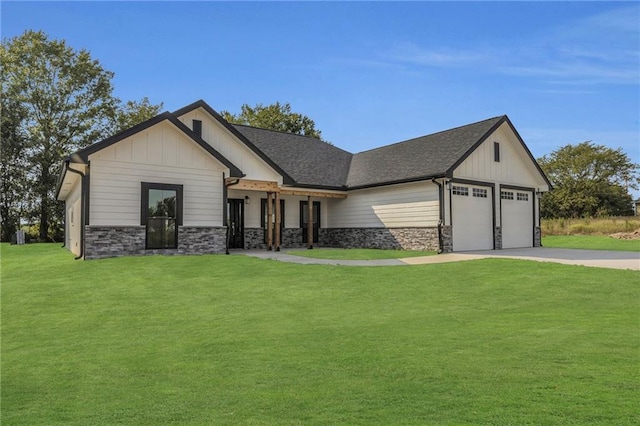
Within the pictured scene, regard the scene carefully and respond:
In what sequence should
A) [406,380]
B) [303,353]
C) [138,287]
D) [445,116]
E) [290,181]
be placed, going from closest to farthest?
[406,380], [303,353], [138,287], [290,181], [445,116]

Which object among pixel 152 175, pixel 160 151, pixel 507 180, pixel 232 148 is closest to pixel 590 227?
pixel 507 180

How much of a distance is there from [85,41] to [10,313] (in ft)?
119

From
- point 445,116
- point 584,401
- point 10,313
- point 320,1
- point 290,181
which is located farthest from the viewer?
point 445,116

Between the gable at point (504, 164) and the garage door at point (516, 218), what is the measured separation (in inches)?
25.0

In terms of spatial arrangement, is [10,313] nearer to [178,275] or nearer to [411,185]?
[178,275]

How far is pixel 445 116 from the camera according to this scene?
30.1m

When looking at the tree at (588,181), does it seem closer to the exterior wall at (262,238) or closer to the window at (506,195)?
the window at (506,195)

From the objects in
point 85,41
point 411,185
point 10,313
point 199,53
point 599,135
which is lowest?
point 10,313

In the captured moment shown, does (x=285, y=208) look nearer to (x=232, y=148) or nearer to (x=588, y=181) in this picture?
(x=232, y=148)

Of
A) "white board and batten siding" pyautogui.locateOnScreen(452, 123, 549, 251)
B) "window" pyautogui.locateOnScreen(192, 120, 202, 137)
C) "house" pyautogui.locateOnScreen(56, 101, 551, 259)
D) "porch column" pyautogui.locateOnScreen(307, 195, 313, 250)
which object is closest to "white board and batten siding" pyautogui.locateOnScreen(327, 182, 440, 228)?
"house" pyautogui.locateOnScreen(56, 101, 551, 259)

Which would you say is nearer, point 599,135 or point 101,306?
point 101,306

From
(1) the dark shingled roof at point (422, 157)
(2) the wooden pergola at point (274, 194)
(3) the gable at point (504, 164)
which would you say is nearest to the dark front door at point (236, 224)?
(2) the wooden pergola at point (274, 194)

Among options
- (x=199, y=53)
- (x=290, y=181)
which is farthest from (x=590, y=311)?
(x=199, y=53)

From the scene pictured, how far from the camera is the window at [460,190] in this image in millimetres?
18703
